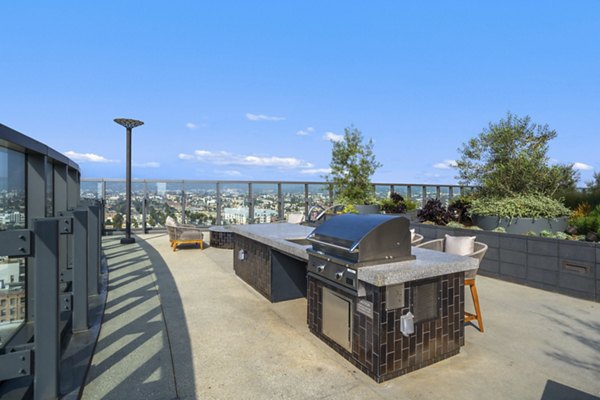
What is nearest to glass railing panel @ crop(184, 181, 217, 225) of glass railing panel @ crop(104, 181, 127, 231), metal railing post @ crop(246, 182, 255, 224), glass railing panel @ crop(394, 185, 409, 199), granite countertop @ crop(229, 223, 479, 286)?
metal railing post @ crop(246, 182, 255, 224)

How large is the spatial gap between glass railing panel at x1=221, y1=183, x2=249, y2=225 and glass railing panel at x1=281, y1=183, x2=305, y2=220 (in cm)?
140

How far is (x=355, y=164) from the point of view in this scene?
33.7 ft

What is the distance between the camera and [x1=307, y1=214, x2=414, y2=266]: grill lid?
248 centimetres

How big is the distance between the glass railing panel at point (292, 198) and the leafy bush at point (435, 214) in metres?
5.41

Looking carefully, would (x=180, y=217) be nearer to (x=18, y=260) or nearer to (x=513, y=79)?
(x=18, y=260)

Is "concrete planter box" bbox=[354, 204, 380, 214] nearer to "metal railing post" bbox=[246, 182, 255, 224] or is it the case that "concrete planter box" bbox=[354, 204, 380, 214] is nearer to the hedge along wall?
the hedge along wall

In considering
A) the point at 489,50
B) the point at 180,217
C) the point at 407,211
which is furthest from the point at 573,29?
the point at 180,217

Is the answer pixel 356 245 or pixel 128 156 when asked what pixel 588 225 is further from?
pixel 128 156

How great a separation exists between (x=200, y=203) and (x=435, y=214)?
7810 millimetres

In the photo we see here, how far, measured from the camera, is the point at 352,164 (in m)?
10.3

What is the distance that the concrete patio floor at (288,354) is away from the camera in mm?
2295

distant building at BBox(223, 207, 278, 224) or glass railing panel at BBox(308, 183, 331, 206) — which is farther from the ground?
glass railing panel at BBox(308, 183, 331, 206)

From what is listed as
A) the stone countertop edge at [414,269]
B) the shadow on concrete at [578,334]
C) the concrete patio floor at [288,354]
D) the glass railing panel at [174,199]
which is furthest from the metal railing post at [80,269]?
the glass railing panel at [174,199]

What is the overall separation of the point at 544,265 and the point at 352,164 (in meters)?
6.12
